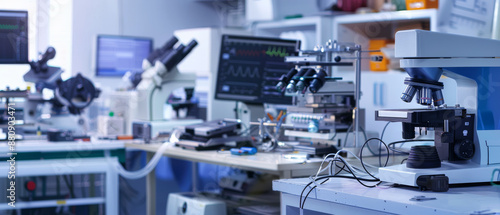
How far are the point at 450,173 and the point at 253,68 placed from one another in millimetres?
1550

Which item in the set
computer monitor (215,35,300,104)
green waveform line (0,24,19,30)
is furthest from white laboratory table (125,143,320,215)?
green waveform line (0,24,19,30)

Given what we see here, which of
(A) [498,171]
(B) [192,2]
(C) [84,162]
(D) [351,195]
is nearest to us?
(D) [351,195]

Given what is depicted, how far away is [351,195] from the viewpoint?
1778 mm

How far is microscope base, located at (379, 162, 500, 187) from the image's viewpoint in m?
1.83

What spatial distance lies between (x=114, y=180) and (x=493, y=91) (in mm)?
2117

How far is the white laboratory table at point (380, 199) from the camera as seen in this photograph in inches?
62.7

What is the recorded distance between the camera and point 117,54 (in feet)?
16.8

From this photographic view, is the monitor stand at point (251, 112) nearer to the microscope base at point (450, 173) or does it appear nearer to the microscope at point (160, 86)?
the microscope at point (160, 86)

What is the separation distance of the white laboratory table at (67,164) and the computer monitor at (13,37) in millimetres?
453

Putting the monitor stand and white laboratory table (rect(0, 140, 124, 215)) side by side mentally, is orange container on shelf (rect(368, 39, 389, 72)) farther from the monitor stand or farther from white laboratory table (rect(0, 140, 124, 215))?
white laboratory table (rect(0, 140, 124, 215))

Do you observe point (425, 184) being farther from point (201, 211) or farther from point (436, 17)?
point (436, 17)

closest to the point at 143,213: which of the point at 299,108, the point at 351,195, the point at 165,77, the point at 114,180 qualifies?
the point at 114,180

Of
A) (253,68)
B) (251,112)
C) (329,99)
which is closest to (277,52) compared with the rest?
(253,68)

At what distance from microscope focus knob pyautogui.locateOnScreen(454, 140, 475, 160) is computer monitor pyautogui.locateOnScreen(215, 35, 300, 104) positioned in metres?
1.29
